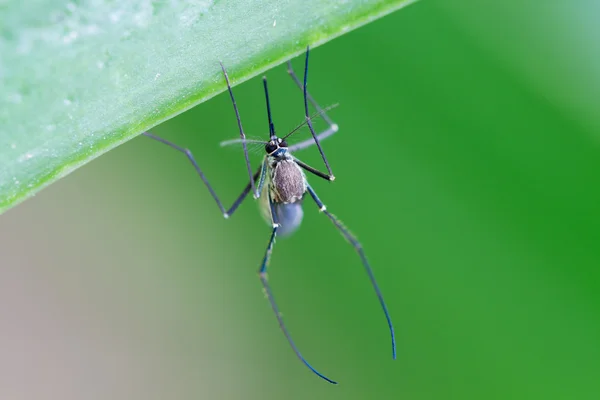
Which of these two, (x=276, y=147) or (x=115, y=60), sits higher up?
(x=276, y=147)

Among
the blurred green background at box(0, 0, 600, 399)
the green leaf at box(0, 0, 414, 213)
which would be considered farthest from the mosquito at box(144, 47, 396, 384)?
the green leaf at box(0, 0, 414, 213)

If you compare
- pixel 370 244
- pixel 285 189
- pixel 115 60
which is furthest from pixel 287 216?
pixel 115 60

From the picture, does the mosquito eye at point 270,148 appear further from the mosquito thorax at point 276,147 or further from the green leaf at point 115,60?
the green leaf at point 115,60

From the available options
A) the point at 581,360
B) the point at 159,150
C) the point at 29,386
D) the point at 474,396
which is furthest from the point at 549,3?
the point at 29,386

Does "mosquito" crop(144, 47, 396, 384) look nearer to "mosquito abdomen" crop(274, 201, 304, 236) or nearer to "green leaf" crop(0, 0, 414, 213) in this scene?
"mosquito abdomen" crop(274, 201, 304, 236)

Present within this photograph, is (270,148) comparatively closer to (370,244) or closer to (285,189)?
(285,189)

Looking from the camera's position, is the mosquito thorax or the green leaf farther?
the mosquito thorax
